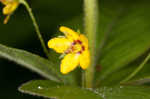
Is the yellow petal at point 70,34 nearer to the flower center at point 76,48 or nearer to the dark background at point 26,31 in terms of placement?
the flower center at point 76,48

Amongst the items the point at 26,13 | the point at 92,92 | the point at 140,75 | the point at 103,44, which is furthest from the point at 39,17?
the point at 92,92

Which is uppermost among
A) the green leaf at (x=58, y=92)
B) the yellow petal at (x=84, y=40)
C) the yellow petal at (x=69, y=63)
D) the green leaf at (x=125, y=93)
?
the yellow petal at (x=84, y=40)

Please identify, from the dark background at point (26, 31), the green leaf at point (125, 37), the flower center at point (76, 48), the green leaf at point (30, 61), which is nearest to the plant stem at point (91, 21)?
the flower center at point (76, 48)

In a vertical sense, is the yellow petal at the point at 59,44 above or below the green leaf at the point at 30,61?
above

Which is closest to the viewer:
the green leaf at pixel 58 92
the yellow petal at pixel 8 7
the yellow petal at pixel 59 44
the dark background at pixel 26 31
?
the green leaf at pixel 58 92

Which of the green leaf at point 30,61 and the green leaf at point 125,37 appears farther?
the green leaf at point 125,37

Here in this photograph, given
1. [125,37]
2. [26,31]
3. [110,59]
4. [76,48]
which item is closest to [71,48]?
[76,48]

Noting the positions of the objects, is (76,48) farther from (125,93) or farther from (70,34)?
(125,93)

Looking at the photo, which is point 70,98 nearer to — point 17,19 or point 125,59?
point 125,59

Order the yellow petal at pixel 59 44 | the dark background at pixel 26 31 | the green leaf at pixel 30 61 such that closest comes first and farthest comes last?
the green leaf at pixel 30 61 → the yellow petal at pixel 59 44 → the dark background at pixel 26 31

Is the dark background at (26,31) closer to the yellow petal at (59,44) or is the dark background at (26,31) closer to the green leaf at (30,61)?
the green leaf at (30,61)
